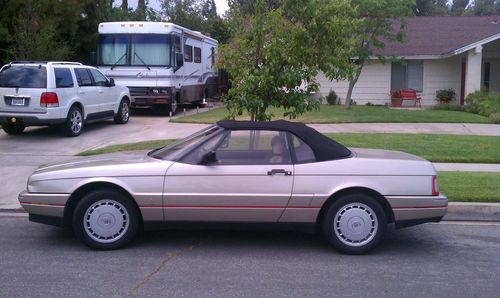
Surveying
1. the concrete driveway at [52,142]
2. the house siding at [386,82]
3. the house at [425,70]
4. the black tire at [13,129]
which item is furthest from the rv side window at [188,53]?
the black tire at [13,129]

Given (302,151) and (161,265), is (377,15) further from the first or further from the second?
(161,265)

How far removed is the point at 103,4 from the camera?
24.0 meters

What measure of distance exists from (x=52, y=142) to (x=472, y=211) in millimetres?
10166

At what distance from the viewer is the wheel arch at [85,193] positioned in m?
6.52

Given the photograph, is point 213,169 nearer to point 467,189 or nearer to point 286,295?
point 286,295

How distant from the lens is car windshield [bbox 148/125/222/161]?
6727 millimetres

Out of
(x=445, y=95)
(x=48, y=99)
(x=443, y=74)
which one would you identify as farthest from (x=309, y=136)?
(x=443, y=74)

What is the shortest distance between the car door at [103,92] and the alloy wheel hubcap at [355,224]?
456 inches

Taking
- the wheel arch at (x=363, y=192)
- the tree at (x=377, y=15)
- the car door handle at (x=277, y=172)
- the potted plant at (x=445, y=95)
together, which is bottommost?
the wheel arch at (x=363, y=192)

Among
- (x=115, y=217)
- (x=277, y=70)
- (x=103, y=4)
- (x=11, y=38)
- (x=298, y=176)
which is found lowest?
(x=115, y=217)

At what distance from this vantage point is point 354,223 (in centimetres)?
650

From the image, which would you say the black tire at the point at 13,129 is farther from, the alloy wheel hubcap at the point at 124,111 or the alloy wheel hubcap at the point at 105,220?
the alloy wheel hubcap at the point at 105,220

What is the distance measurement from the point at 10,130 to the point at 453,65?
18862 mm

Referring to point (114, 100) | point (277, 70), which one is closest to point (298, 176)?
point (277, 70)
